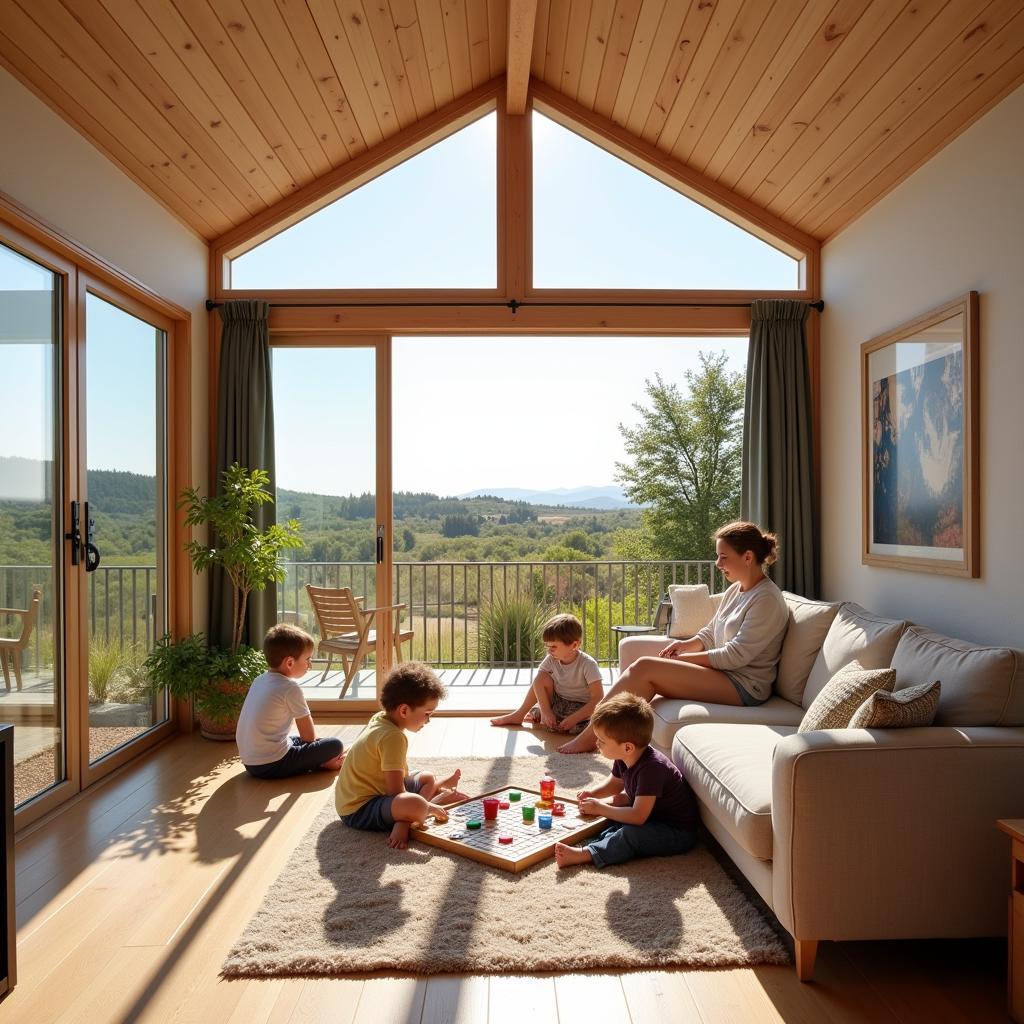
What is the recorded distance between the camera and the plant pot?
450cm

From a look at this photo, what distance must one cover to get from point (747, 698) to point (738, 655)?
0.18 m

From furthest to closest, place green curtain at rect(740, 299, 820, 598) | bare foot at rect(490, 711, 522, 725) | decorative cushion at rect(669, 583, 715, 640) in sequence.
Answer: green curtain at rect(740, 299, 820, 598)
bare foot at rect(490, 711, 522, 725)
decorative cushion at rect(669, 583, 715, 640)

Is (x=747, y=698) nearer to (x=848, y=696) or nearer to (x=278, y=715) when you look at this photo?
(x=848, y=696)

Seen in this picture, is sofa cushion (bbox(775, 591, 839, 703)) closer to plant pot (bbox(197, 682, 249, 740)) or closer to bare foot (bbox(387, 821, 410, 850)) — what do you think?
bare foot (bbox(387, 821, 410, 850))

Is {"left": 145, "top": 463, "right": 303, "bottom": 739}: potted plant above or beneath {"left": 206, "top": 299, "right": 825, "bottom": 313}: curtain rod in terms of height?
beneath

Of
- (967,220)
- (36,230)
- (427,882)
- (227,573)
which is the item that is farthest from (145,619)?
(967,220)

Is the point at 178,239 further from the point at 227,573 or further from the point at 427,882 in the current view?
the point at 427,882

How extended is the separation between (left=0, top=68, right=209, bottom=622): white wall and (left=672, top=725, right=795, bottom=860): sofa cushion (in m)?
3.10

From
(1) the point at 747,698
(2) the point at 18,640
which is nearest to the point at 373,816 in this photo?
(2) the point at 18,640

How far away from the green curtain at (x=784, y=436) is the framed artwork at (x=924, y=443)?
26.5 inches

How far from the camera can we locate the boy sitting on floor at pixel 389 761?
3135 mm

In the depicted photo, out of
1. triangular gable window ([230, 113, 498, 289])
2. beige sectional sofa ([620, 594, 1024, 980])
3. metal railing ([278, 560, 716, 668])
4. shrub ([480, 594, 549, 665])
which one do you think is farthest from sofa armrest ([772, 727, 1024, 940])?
shrub ([480, 594, 549, 665])

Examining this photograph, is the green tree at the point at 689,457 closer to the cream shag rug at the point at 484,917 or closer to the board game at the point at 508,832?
the board game at the point at 508,832

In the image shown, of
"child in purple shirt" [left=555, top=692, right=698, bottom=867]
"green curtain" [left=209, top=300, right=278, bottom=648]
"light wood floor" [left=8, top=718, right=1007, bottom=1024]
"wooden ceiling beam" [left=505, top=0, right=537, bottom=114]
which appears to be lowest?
"light wood floor" [left=8, top=718, right=1007, bottom=1024]
